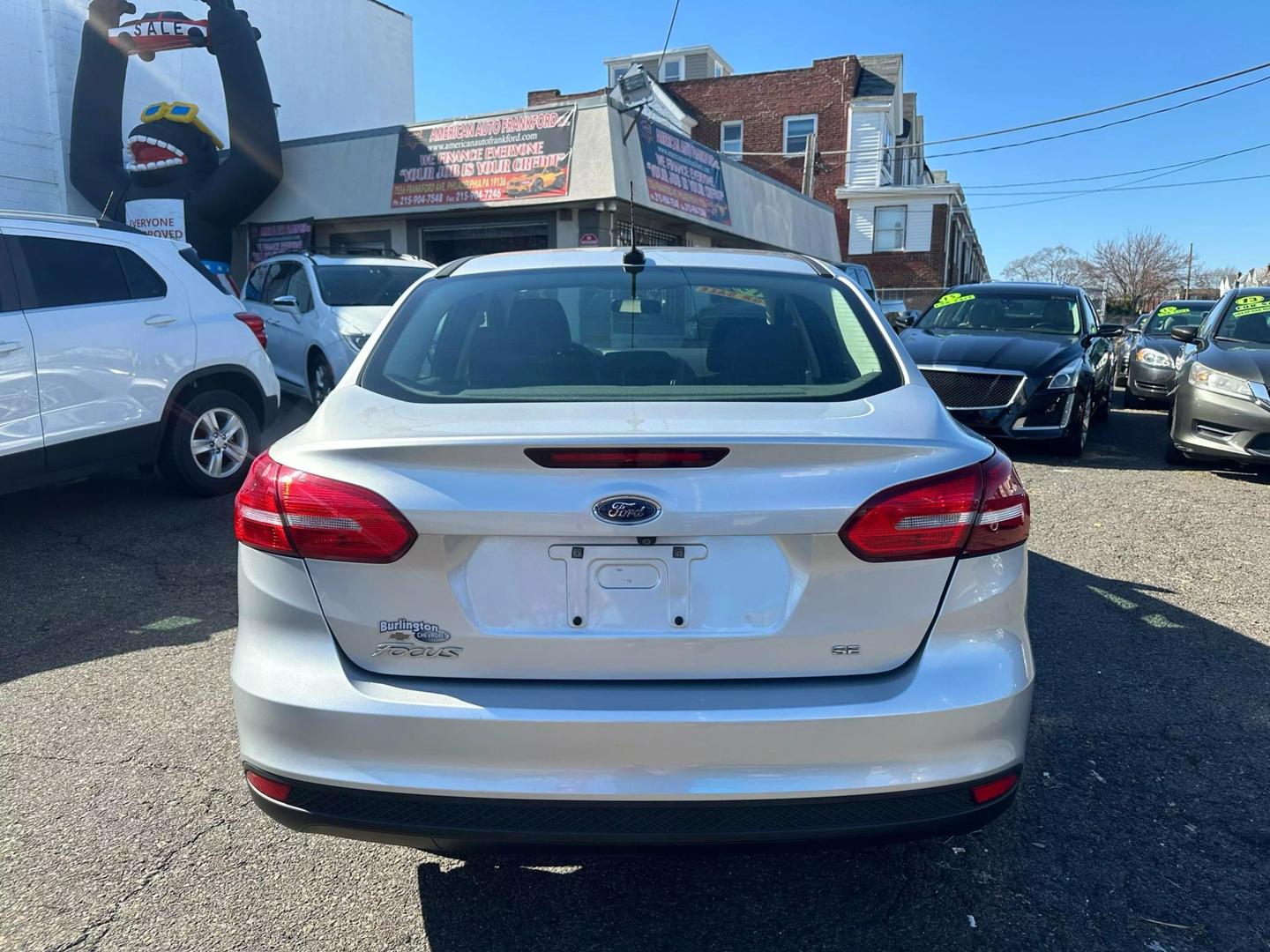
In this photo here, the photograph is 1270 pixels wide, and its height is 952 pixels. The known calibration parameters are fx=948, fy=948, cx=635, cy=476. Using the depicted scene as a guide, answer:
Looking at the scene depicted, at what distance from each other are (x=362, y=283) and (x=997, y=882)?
951 cm

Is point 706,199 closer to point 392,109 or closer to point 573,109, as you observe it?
point 573,109

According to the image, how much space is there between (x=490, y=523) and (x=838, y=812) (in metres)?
0.95

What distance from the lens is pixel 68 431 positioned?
18.3 feet

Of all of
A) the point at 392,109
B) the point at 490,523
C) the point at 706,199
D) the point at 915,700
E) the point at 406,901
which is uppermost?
the point at 392,109

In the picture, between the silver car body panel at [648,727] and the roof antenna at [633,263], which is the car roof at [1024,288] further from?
the silver car body panel at [648,727]

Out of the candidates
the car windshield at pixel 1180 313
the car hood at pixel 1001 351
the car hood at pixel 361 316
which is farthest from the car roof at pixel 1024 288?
the car hood at pixel 361 316

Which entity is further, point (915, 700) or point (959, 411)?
point (959, 411)

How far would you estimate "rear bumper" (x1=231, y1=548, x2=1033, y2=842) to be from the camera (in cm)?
194

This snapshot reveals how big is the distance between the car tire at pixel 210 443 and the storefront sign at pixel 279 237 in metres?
12.2

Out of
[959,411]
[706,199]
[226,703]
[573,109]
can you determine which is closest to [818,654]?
[226,703]

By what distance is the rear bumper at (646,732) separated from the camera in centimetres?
194

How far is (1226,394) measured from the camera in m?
7.60

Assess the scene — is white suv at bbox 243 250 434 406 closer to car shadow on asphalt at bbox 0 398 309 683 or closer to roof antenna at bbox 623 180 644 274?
car shadow on asphalt at bbox 0 398 309 683

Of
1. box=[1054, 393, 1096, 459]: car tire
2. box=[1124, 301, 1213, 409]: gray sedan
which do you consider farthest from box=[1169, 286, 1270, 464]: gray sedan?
box=[1124, 301, 1213, 409]: gray sedan
